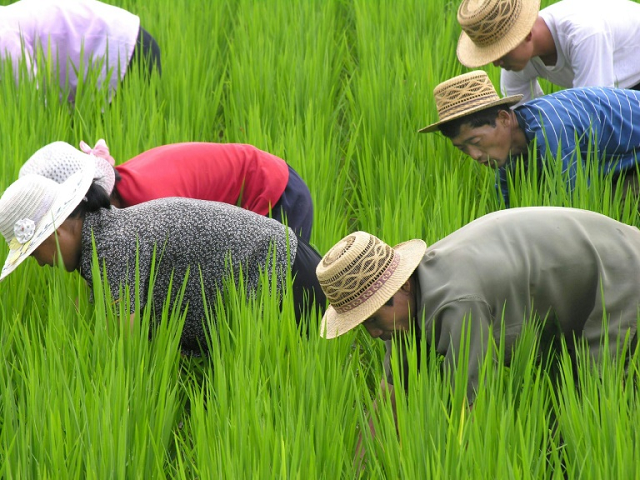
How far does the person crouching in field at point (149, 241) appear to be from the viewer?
6.26 feet

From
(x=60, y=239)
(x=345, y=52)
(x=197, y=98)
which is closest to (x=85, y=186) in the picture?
(x=60, y=239)

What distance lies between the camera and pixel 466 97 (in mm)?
2463

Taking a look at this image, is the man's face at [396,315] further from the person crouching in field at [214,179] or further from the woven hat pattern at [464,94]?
the woven hat pattern at [464,94]

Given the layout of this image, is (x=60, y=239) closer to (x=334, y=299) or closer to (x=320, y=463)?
(x=334, y=299)

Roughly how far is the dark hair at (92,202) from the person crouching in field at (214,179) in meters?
0.20

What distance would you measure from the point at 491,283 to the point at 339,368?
35 centimetres

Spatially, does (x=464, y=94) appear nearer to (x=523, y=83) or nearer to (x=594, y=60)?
(x=594, y=60)

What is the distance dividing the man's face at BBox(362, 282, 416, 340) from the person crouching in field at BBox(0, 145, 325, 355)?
9.8 inches

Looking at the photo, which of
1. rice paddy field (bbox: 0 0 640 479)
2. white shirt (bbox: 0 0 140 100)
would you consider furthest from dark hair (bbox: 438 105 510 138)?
white shirt (bbox: 0 0 140 100)

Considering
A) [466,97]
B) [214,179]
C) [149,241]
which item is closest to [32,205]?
[149,241]

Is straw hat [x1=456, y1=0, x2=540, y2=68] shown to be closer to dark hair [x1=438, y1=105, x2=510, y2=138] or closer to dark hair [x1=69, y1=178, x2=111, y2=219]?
dark hair [x1=438, y1=105, x2=510, y2=138]

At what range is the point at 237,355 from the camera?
1.84 metres

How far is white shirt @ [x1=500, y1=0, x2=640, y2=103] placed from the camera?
263cm

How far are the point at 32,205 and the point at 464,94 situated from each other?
1187mm
